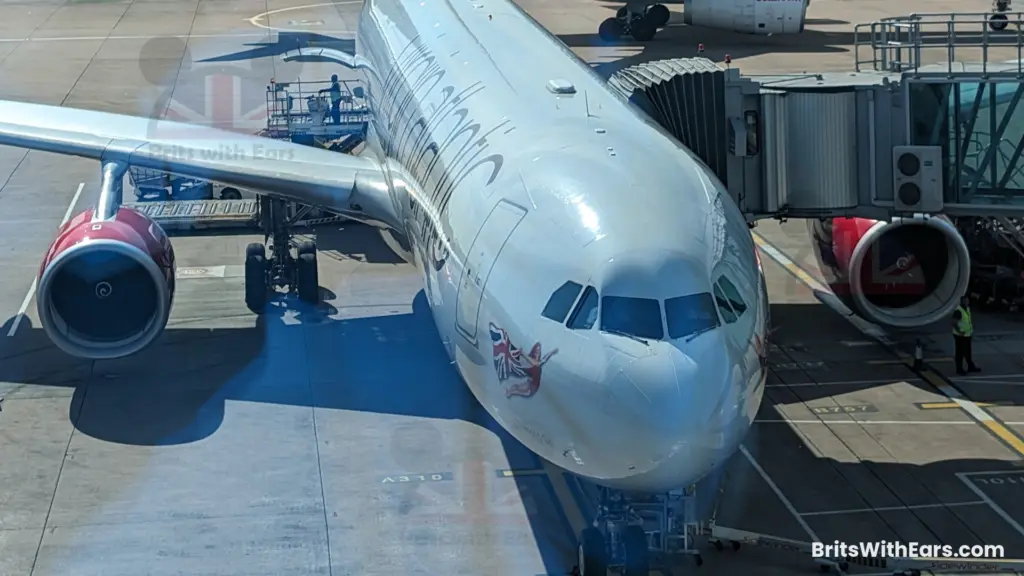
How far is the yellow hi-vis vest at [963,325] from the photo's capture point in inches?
725

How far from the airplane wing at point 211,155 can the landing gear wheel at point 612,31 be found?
909 inches

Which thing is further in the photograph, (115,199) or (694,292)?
Result: (115,199)

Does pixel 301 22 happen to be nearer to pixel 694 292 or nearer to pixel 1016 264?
pixel 1016 264

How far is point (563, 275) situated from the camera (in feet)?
36.0

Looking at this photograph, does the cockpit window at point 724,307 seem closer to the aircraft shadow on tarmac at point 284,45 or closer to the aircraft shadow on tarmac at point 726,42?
the aircraft shadow on tarmac at point 726,42

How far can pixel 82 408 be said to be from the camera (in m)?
17.5

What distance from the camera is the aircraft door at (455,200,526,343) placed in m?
12.0

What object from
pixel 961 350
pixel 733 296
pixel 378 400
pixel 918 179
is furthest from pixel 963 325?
pixel 733 296

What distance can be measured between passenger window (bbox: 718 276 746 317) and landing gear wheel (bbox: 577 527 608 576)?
7.95 ft

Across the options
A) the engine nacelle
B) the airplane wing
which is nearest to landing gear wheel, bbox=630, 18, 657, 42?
the engine nacelle

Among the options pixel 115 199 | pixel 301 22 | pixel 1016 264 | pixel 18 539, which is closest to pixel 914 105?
pixel 1016 264

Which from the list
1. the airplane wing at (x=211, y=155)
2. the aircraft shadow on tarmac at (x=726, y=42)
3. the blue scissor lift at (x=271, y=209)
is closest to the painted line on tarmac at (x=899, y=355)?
the airplane wing at (x=211, y=155)

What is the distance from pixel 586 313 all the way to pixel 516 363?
2.94 feet

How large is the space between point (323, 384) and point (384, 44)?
6710mm
